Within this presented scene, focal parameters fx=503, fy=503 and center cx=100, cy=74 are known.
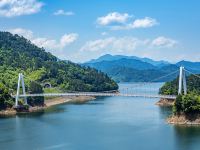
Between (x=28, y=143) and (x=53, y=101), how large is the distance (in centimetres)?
2815

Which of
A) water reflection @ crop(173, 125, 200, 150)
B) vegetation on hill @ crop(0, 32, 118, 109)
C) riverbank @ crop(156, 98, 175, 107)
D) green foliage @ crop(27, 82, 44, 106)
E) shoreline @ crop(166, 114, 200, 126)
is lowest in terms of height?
water reflection @ crop(173, 125, 200, 150)

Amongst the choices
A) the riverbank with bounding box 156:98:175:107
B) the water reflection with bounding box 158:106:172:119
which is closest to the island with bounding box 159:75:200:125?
the water reflection with bounding box 158:106:172:119

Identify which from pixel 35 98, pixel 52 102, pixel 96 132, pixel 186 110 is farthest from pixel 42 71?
pixel 96 132

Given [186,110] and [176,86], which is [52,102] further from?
[186,110]

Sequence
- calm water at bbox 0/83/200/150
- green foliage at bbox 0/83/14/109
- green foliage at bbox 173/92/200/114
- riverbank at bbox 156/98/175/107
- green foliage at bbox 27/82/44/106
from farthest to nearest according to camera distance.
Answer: riverbank at bbox 156/98/175/107, green foliage at bbox 27/82/44/106, green foliage at bbox 0/83/14/109, green foliage at bbox 173/92/200/114, calm water at bbox 0/83/200/150

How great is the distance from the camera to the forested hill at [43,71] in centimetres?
6794

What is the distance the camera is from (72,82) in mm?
69875

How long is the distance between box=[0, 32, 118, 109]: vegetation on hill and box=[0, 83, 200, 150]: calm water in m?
17.3

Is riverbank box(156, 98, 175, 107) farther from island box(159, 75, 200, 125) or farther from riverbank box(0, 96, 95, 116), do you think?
island box(159, 75, 200, 125)

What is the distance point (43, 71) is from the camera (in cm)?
7100

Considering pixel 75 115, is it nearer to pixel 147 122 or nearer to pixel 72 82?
pixel 147 122

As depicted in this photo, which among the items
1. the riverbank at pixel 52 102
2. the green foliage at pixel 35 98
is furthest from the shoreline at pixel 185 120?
the green foliage at pixel 35 98

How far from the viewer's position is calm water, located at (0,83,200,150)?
91.9 feet

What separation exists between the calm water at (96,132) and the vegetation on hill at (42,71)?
17257 millimetres
